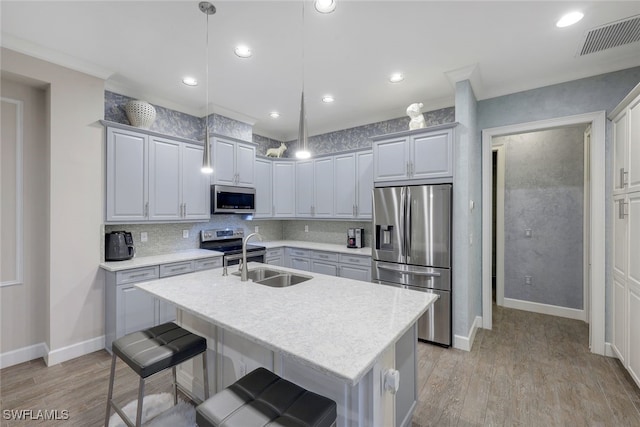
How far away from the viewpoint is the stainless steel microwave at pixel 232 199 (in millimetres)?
3787

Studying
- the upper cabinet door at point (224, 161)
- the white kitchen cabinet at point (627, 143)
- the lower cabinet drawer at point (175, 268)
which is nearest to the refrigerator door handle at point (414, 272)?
the white kitchen cabinet at point (627, 143)

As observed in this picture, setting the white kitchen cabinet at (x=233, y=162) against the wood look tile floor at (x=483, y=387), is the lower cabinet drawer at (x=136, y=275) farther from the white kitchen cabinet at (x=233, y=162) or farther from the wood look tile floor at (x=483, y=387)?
the white kitchen cabinet at (x=233, y=162)

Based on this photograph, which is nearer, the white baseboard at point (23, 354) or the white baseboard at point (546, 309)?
the white baseboard at point (23, 354)

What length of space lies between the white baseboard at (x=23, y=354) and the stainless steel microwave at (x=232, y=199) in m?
2.15

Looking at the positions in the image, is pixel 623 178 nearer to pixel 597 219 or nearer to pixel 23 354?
pixel 597 219

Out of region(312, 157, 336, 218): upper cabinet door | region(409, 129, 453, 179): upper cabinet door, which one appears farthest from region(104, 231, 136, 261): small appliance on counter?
region(409, 129, 453, 179): upper cabinet door

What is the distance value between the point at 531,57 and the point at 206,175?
3812mm

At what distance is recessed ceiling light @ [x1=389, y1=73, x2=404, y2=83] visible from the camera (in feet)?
9.73

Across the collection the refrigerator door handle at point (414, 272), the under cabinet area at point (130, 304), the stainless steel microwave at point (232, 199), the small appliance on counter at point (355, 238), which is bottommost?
the under cabinet area at point (130, 304)

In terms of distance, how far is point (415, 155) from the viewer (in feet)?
10.4

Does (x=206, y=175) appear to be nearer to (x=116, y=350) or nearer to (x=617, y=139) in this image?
(x=116, y=350)

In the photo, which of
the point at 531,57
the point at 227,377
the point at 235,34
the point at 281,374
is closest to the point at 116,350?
the point at 227,377

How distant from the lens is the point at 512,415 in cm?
196

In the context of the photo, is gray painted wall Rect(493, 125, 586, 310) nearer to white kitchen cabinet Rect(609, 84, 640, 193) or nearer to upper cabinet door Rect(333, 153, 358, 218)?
white kitchen cabinet Rect(609, 84, 640, 193)
